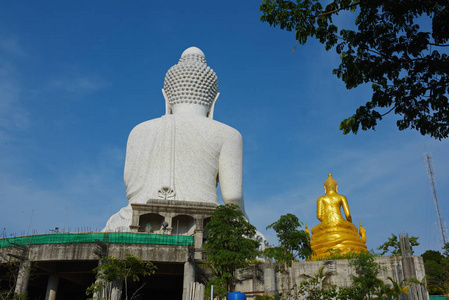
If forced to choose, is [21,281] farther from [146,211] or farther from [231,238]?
[231,238]

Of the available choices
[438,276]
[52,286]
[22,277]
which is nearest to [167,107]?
[52,286]

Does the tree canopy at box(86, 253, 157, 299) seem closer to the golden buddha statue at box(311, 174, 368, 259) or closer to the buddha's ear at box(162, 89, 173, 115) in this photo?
the golden buddha statue at box(311, 174, 368, 259)

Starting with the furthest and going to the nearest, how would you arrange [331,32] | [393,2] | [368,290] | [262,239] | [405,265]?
[262,239], [405,265], [368,290], [331,32], [393,2]

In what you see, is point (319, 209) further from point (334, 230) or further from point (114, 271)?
point (114, 271)

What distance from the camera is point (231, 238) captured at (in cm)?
1477

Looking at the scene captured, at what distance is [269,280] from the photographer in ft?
52.9

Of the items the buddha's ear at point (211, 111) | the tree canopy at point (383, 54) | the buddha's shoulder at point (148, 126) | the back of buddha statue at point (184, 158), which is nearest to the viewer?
the tree canopy at point (383, 54)

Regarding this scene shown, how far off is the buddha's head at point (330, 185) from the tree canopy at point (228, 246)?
24.3 ft

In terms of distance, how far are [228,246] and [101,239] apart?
4995mm

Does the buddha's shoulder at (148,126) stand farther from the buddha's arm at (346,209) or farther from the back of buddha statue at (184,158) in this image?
the buddha's arm at (346,209)

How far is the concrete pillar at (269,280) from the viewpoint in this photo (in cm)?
1594

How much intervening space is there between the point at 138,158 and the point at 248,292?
36.7ft

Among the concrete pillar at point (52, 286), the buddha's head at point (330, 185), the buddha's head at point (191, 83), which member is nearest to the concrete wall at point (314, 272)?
the buddha's head at point (330, 185)

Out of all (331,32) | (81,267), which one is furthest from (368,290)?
(81,267)
